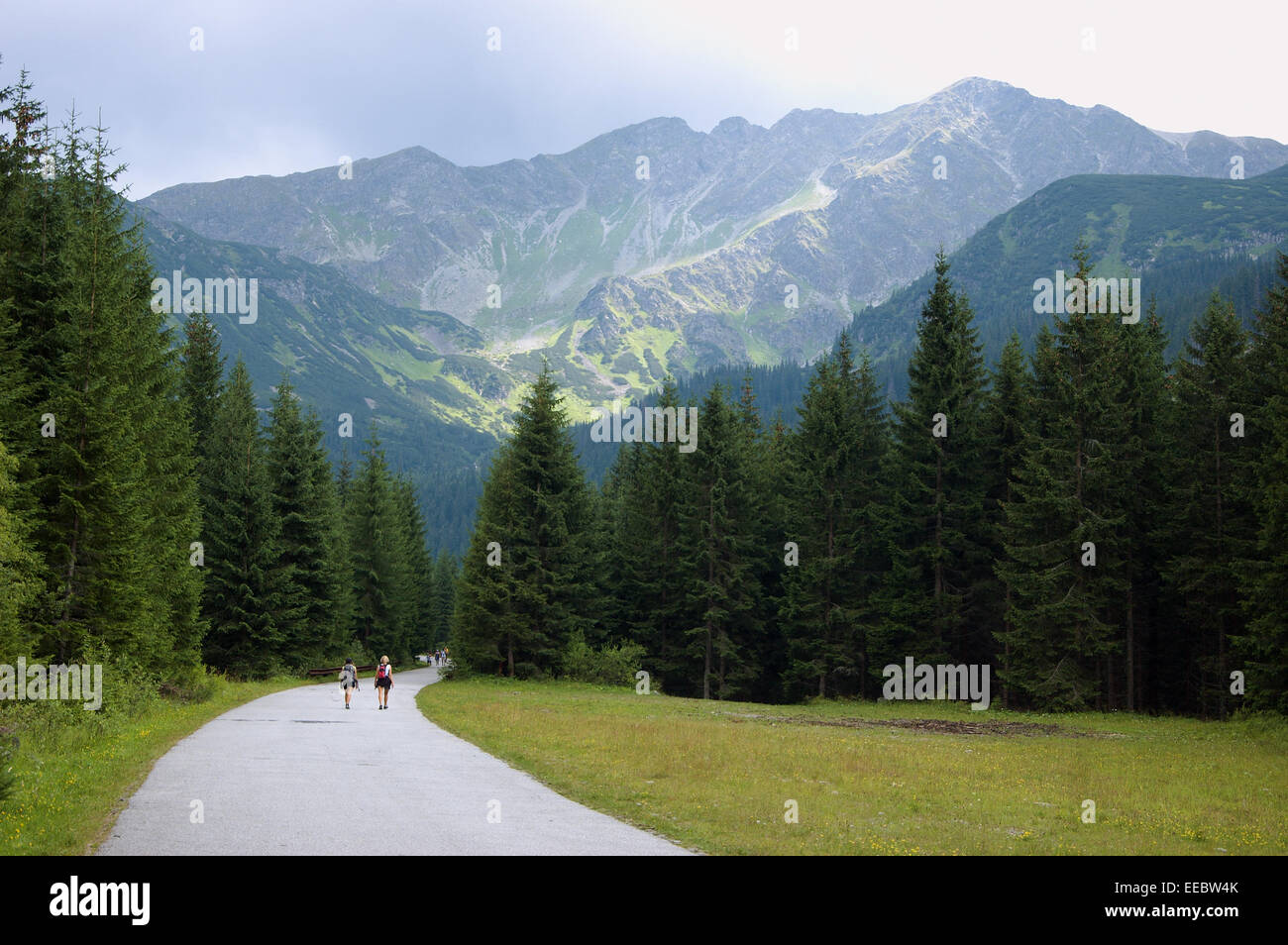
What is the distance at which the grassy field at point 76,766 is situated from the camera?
34.9 ft

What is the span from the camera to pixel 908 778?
1764 centimetres

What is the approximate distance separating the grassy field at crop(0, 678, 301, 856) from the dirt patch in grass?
19099 millimetres

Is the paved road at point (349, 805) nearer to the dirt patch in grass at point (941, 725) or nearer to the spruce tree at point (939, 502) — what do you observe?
the dirt patch in grass at point (941, 725)

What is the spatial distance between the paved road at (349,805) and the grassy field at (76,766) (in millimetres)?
416

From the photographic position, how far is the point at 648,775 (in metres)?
16.9

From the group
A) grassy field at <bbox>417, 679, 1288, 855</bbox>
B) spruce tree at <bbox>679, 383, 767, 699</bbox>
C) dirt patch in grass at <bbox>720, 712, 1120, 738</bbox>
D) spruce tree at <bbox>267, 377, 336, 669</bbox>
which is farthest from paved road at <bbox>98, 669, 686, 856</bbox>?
spruce tree at <bbox>679, 383, 767, 699</bbox>

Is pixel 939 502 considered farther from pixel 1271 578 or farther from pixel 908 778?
pixel 908 778

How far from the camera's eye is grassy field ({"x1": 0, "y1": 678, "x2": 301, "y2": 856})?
10648 mm

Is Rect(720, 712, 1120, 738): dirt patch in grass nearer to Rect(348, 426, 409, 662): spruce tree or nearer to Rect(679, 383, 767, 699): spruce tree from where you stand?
Rect(679, 383, 767, 699): spruce tree

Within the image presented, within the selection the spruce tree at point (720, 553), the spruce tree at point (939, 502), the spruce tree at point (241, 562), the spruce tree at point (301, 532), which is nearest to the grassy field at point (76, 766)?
the spruce tree at point (241, 562)

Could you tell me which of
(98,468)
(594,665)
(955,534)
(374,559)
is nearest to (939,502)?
(955,534)
